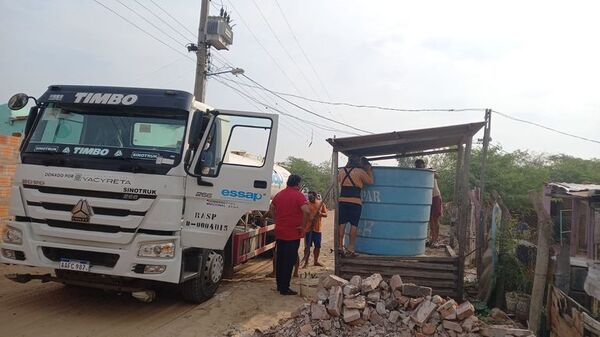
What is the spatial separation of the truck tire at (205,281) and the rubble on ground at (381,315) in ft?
4.77

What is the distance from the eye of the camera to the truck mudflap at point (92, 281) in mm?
5316

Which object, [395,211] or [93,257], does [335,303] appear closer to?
[395,211]

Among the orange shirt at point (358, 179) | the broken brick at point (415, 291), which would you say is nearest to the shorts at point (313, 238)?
the orange shirt at point (358, 179)

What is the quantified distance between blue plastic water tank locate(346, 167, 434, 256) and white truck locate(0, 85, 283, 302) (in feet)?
6.60

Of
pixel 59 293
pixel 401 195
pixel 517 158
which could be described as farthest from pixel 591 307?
pixel 517 158

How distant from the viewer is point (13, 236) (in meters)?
5.27

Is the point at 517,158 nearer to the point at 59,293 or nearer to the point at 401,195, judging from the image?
the point at 401,195

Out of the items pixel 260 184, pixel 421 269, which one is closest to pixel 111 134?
pixel 260 184

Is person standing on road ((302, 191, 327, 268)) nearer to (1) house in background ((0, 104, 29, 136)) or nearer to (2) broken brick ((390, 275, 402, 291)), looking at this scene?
(2) broken brick ((390, 275, 402, 291))

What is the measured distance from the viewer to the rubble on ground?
4461 mm

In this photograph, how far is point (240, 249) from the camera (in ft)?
23.1

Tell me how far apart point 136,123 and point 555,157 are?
28685mm

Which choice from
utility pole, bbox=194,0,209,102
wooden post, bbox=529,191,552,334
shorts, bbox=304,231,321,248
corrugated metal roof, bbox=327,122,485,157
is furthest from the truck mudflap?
utility pole, bbox=194,0,209,102

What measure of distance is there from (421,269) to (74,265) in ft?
15.4
